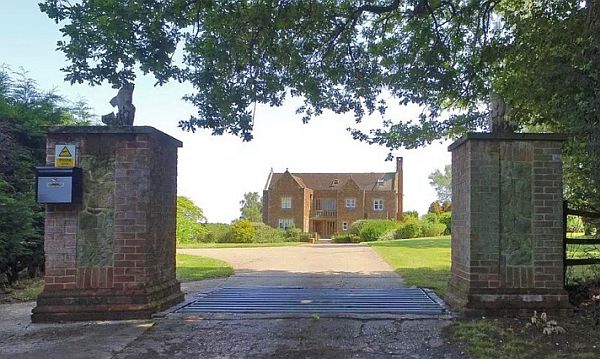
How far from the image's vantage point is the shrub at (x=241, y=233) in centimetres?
3525

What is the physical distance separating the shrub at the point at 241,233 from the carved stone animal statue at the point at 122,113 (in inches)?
1120

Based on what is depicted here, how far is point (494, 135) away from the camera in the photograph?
6887 mm

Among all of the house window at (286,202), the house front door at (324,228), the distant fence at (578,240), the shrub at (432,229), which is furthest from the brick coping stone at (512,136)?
the house front door at (324,228)

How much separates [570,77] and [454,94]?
4.02 metres

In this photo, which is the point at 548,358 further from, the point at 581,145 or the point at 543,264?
A: the point at 581,145

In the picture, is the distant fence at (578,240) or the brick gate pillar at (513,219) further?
the distant fence at (578,240)

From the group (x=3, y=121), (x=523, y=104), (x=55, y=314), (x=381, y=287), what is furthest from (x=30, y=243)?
(x=523, y=104)

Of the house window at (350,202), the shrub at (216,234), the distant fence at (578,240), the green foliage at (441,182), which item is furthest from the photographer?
the green foliage at (441,182)

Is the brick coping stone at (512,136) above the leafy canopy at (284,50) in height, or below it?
below

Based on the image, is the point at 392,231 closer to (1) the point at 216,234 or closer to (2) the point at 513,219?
(1) the point at 216,234

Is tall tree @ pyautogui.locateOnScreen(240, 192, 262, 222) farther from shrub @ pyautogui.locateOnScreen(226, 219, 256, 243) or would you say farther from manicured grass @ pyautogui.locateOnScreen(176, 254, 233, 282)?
manicured grass @ pyautogui.locateOnScreen(176, 254, 233, 282)

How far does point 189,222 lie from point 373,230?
526 inches

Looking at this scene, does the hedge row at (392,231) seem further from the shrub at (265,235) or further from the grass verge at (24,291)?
the grass verge at (24,291)

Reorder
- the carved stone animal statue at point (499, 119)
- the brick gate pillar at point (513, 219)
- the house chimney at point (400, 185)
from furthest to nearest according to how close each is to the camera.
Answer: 1. the house chimney at point (400, 185)
2. the carved stone animal statue at point (499, 119)
3. the brick gate pillar at point (513, 219)
